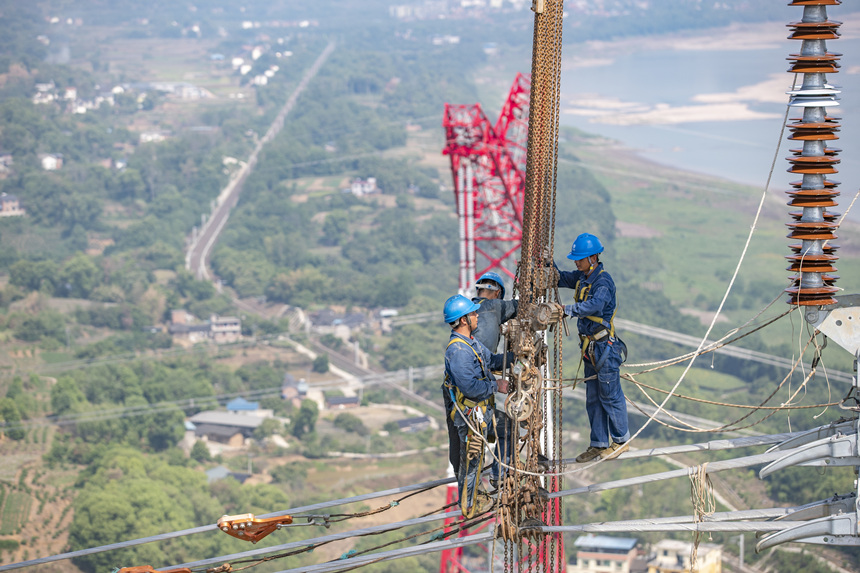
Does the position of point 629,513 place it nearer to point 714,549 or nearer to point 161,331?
point 714,549

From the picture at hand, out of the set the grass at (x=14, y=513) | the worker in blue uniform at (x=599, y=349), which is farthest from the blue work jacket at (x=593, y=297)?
the grass at (x=14, y=513)

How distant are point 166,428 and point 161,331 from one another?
99.0 ft

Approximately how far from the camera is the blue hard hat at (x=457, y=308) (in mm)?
10555

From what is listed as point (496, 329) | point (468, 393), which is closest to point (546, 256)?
point (496, 329)

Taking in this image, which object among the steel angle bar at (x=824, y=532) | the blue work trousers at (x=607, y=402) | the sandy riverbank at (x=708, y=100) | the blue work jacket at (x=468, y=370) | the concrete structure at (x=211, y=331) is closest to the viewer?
the steel angle bar at (x=824, y=532)

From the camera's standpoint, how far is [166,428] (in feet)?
256

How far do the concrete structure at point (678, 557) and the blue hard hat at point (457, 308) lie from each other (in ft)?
120

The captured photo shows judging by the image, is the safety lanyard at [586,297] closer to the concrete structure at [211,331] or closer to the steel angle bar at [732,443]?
the steel angle bar at [732,443]

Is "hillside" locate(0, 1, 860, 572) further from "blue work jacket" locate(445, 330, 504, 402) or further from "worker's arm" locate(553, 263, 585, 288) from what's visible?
"blue work jacket" locate(445, 330, 504, 402)

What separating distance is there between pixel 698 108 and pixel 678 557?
4840 inches

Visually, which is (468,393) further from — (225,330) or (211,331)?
(211,331)

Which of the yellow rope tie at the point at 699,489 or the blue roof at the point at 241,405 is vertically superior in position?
the yellow rope tie at the point at 699,489

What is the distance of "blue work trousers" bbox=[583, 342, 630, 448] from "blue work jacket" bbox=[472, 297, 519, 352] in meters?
1.03

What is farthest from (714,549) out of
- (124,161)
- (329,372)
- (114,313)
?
(124,161)
